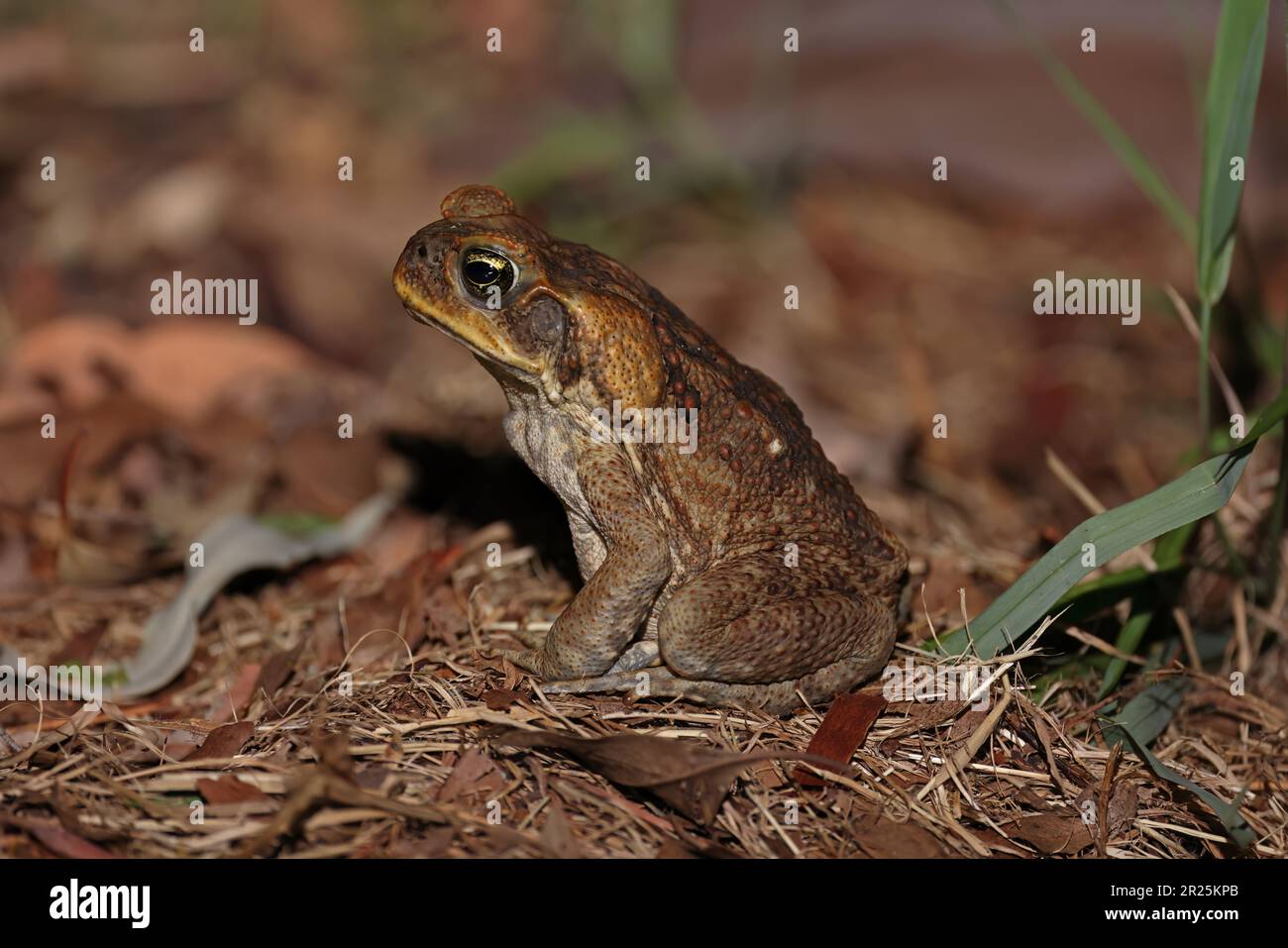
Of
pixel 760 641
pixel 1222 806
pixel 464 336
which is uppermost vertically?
pixel 464 336

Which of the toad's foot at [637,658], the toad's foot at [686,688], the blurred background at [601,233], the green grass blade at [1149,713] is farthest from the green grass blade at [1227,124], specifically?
the toad's foot at [637,658]

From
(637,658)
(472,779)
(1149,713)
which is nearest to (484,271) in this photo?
(637,658)

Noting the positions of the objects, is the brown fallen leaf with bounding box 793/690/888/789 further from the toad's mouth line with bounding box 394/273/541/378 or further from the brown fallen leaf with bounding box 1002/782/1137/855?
the toad's mouth line with bounding box 394/273/541/378

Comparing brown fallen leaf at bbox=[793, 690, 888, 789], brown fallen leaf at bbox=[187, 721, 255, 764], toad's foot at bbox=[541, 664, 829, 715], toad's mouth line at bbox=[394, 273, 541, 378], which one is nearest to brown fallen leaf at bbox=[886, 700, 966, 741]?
brown fallen leaf at bbox=[793, 690, 888, 789]

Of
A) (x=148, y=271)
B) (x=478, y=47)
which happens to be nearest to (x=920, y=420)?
(x=148, y=271)

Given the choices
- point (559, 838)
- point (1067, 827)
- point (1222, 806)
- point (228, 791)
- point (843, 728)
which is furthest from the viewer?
point (843, 728)

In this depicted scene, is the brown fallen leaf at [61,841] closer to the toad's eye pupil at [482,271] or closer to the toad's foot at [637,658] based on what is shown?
the toad's foot at [637,658]

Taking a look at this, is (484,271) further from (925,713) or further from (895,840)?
(895,840)
